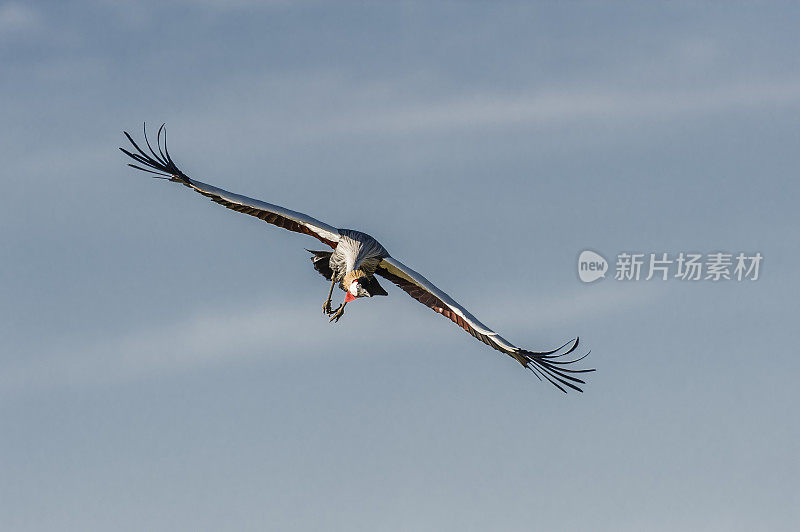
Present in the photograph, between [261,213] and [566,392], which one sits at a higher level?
[261,213]

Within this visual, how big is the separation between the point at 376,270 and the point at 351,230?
210 cm

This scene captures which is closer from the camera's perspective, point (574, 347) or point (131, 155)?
point (574, 347)

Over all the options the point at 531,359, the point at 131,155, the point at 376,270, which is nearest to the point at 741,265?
the point at 531,359

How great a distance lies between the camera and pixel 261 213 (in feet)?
94.1

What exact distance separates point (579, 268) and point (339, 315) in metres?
11.2

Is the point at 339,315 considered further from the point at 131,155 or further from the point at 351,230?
the point at 131,155

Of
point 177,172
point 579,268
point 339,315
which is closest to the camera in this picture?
point 339,315

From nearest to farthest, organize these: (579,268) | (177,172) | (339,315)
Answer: (339,315) → (177,172) → (579,268)

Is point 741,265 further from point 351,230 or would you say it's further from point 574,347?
point 351,230

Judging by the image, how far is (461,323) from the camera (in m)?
29.3

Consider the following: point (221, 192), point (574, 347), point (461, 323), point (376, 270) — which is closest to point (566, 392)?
point (574, 347)

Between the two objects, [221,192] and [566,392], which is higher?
[221,192]

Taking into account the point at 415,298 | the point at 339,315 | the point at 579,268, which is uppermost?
the point at 579,268

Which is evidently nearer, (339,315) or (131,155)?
(339,315)
